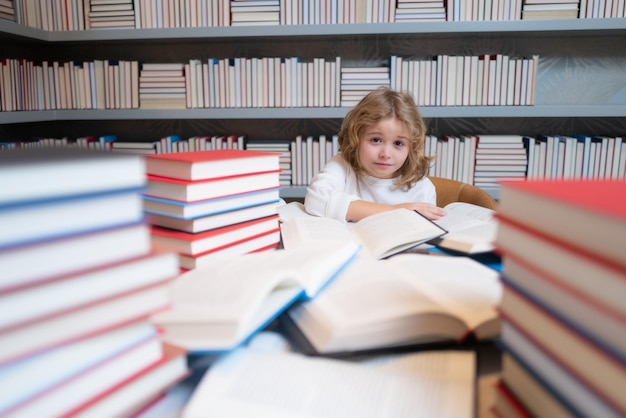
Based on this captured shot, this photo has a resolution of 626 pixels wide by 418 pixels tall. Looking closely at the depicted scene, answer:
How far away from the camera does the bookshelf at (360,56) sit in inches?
81.8

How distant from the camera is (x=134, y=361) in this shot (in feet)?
1.20

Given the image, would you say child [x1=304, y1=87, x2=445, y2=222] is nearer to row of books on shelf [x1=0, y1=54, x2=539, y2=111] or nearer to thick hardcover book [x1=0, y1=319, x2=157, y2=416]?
row of books on shelf [x1=0, y1=54, x2=539, y2=111]

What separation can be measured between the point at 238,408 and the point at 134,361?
3.5 inches

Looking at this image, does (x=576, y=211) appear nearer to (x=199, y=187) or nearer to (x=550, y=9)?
(x=199, y=187)

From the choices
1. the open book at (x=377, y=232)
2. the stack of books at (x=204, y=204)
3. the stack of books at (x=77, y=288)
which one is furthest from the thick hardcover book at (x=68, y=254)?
the open book at (x=377, y=232)

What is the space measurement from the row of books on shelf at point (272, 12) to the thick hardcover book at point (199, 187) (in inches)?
62.2

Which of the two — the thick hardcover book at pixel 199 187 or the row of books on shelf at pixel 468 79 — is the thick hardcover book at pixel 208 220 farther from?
the row of books on shelf at pixel 468 79

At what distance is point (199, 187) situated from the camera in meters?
0.65

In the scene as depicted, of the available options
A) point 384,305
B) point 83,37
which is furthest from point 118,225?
point 83,37

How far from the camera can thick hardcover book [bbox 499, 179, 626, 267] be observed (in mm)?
270

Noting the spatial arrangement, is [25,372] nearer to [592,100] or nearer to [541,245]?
[541,245]

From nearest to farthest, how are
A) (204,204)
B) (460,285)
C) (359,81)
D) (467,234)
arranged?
(460,285), (204,204), (467,234), (359,81)

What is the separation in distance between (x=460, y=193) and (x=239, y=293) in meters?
1.24

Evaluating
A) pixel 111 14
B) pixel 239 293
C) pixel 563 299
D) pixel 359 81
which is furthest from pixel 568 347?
pixel 111 14
